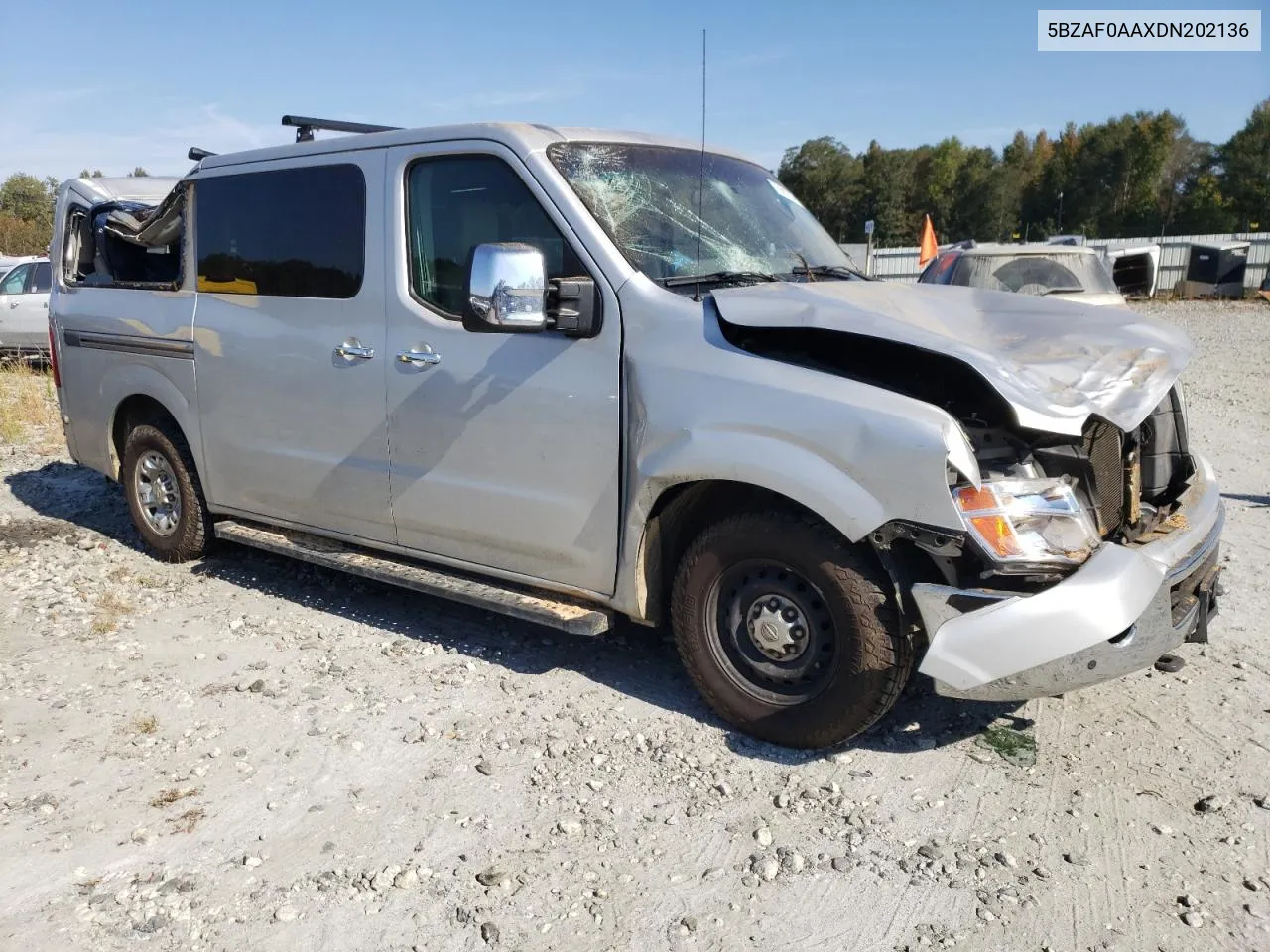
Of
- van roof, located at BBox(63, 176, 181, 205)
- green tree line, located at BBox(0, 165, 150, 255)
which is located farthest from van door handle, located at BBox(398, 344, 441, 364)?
green tree line, located at BBox(0, 165, 150, 255)

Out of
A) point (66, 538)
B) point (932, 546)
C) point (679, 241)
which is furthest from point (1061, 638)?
point (66, 538)

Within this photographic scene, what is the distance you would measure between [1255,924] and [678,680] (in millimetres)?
2175

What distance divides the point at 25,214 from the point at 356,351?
2500 inches

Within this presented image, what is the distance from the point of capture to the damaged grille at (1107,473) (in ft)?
11.7

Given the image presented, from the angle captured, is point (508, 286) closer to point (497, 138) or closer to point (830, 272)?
point (497, 138)

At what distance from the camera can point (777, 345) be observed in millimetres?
3559

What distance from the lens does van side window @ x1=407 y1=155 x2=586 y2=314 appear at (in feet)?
13.0

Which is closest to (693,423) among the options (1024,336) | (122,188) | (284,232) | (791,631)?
(791,631)

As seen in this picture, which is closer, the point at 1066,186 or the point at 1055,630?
the point at 1055,630

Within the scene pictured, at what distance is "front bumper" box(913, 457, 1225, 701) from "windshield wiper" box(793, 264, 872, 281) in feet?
5.35

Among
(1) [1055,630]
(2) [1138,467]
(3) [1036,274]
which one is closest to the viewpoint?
(1) [1055,630]

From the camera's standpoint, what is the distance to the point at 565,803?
336cm

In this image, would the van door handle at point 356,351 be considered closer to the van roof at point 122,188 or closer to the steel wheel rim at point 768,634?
the steel wheel rim at point 768,634

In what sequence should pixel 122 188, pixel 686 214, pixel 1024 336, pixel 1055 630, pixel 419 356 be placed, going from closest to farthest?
pixel 1055 630
pixel 1024 336
pixel 686 214
pixel 419 356
pixel 122 188
